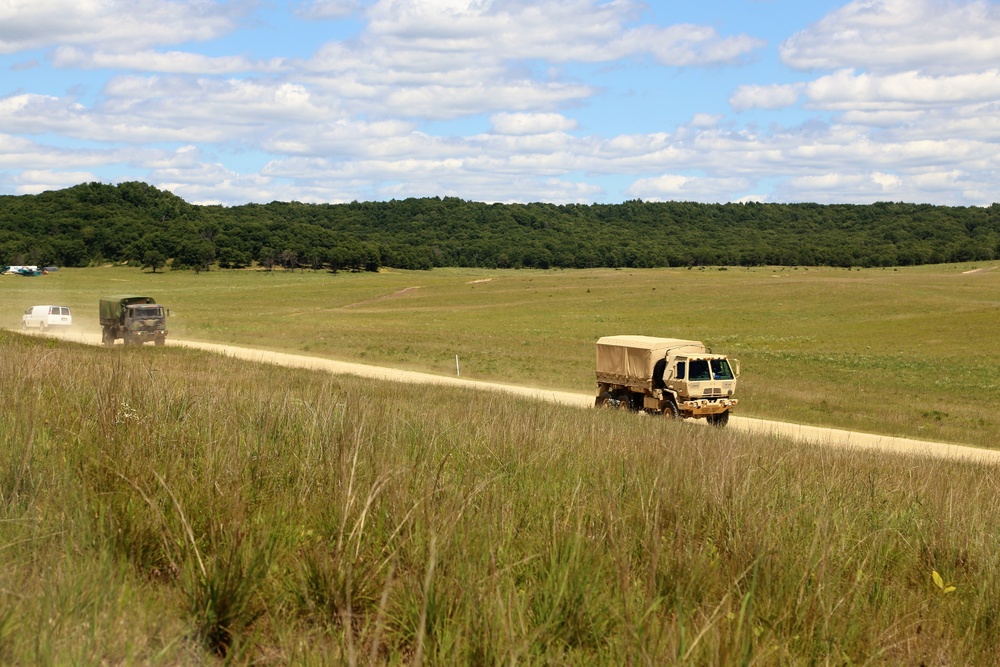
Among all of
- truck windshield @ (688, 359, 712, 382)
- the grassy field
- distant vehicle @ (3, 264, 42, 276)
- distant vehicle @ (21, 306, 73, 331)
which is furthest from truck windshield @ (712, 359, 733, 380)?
distant vehicle @ (3, 264, 42, 276)

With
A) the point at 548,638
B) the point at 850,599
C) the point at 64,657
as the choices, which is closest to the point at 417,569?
the point at 548,638

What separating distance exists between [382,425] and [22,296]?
105 meters

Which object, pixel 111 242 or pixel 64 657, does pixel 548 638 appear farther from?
pixel 111 242

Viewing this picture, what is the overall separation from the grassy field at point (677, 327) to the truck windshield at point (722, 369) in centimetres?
584

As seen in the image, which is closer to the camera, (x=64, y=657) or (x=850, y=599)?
(x=64, y=657)

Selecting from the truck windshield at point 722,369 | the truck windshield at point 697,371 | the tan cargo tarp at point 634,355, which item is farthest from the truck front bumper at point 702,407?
the tan cargo tarp at point 634,355

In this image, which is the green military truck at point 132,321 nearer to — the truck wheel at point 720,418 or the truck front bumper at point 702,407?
the truck front bumper at point 702,407

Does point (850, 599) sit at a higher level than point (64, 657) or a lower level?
lower

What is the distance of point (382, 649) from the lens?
12.3 ft

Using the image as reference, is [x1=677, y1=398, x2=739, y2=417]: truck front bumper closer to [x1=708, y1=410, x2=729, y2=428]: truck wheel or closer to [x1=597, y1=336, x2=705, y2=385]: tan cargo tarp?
[x1=708, y1=410, x2=729, y2=428]: truck wheel

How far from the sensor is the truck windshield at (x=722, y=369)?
26344 millimetres

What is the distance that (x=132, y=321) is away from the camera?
47062 millimetres

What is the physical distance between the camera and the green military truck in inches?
1849

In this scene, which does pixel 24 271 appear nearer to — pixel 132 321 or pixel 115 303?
pixel 115 303
